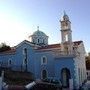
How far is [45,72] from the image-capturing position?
4425 centimetres

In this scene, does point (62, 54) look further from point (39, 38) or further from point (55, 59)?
point (39, 38)

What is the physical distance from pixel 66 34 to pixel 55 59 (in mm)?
5678

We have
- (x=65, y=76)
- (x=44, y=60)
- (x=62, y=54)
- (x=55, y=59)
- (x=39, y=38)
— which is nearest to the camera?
(x=62, y=54)

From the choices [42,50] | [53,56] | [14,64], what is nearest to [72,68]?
[53,56]

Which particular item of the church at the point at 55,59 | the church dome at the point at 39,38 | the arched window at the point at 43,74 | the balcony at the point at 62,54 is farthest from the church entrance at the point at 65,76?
the church dome at the point at 39,38

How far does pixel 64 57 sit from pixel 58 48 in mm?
4991

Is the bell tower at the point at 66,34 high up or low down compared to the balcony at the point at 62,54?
up

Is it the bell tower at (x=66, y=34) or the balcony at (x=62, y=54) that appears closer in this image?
the balcony at (x=62, y=54)

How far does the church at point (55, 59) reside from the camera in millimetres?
38688

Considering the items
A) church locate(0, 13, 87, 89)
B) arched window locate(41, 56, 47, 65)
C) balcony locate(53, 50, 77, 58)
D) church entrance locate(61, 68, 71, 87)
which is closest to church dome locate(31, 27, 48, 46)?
church locate(0, 13, 87, 89)

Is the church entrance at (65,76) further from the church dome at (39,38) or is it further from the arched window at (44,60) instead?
the church dome at (39,38)

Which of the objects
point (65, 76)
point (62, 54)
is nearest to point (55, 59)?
point (62, 54)

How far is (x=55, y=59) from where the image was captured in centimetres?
3966

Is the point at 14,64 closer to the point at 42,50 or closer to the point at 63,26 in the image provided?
the point at 42,50
